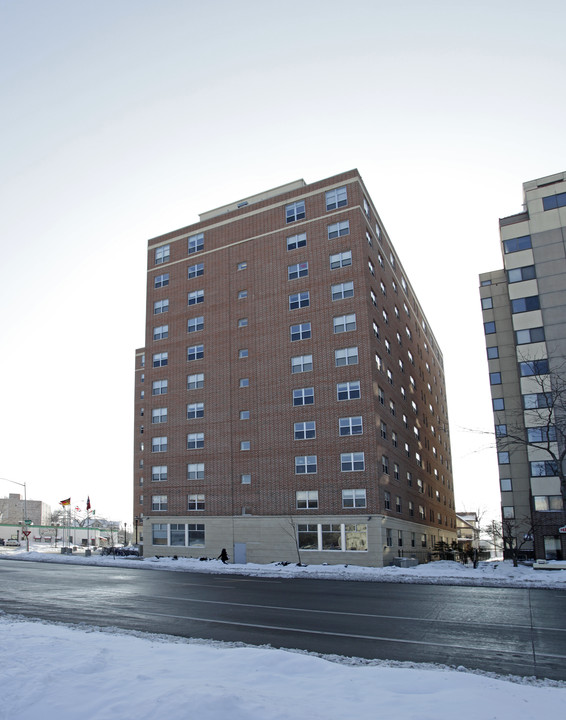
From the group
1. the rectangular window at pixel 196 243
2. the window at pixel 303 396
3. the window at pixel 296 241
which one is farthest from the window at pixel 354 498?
the rectangular window at pixel 196 243

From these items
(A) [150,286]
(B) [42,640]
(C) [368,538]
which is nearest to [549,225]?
(C) [368,538]

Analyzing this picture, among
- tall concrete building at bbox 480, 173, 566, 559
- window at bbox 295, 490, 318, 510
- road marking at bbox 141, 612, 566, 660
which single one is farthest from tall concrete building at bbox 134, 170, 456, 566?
road marking at bbox 141, 612, 566, 660

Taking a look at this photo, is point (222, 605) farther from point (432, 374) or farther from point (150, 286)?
point (432, 374)

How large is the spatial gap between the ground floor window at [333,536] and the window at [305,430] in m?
6.95

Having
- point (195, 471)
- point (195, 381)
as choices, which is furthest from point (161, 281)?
point (195, 471)

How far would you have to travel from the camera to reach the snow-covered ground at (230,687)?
6.56 meters

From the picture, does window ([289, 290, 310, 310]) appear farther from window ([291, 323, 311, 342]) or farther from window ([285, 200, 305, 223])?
window ([285, 200, 305, 223])

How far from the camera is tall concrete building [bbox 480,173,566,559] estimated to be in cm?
5047

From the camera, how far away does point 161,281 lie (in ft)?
199

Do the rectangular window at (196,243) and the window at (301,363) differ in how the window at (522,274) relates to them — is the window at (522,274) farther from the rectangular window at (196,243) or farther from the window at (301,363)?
the rectangular window at (196,243)

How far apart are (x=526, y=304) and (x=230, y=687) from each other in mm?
54578

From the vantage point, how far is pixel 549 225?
184ft

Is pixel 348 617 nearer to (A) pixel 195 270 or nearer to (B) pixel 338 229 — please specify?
(B) pixel 338 229

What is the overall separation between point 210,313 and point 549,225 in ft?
113
